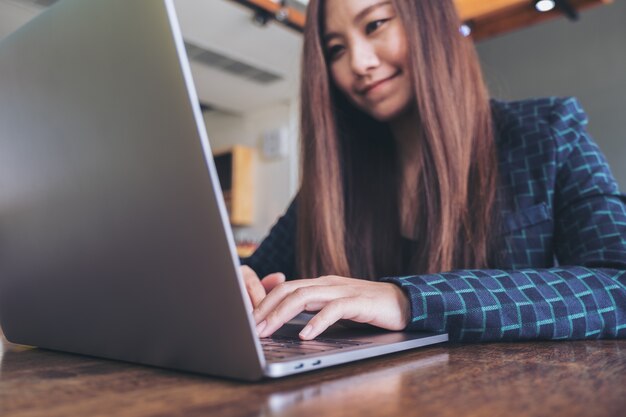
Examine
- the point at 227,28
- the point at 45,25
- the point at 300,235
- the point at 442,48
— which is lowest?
the point at 300,235

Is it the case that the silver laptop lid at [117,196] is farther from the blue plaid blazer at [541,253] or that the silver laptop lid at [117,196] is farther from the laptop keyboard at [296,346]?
the blue plaid blazer at [541,253]

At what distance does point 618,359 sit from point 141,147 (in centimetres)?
45

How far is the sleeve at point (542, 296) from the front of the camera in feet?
1.88

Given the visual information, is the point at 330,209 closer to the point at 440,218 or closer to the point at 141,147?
the point at 440,218

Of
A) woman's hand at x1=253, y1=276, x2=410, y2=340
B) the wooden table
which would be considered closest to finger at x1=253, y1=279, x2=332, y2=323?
woman's hand at x1=253, y1=276, x2=410, y2=340

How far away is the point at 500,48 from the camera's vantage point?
322 centimetres

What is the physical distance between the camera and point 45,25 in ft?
1.43

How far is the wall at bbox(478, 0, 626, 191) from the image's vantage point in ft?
8.87

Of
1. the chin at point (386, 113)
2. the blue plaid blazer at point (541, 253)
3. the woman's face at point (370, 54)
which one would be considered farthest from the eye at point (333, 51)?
the blue plaid blazer at point (541, 253)

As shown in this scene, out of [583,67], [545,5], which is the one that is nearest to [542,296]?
[545,5]

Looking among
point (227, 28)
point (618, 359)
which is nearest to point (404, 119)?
point (618, 359)

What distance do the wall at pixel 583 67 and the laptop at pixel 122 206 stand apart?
242 centimetres

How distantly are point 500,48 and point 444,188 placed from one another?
8.54 ft

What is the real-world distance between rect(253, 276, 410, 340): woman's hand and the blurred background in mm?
1953
